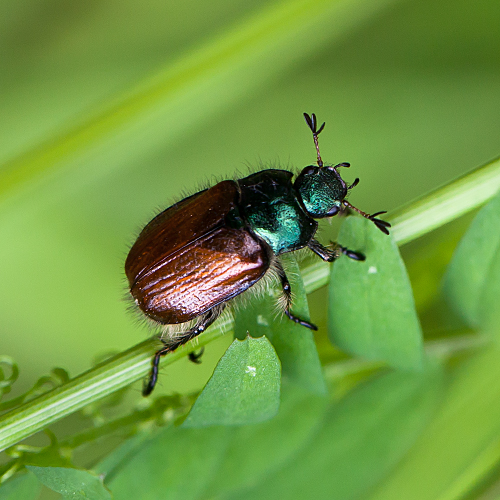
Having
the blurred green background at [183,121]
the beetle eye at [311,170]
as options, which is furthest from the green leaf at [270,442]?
the blurred green background at [183,121]

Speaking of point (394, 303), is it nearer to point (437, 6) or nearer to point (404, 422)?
point (404, 422)

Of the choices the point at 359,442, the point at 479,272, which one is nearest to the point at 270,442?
the point at 359,442

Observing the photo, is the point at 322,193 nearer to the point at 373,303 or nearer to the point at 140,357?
the point at 373,303

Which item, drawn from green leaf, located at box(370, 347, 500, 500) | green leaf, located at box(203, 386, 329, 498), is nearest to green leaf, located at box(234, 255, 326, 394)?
green leaf, located at box(203, 386, 329, 498)

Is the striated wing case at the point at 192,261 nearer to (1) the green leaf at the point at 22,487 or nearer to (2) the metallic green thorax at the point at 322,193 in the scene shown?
(2) the metallic green thorax at the point at 322,193

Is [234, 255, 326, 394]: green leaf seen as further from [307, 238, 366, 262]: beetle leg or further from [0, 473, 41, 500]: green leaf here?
[0, 473, 41, 500]: green leaf
